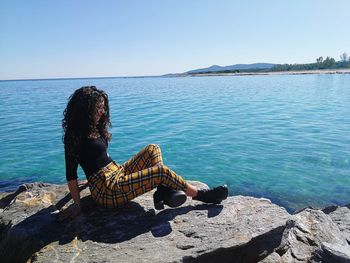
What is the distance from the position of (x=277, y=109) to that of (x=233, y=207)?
22.1m

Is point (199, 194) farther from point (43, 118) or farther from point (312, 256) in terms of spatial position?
point (43, 118)

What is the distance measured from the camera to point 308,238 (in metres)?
5.10

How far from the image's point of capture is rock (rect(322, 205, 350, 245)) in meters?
6.34

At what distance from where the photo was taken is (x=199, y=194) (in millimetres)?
4684

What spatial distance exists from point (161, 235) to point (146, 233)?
0.65 ft

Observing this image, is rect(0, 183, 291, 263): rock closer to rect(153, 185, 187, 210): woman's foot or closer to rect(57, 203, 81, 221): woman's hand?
rect(57, 203, 81, 221): woman's hand

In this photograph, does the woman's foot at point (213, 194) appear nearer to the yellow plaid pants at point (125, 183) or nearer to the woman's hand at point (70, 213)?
the yellow plaid pants at point (125, 183)

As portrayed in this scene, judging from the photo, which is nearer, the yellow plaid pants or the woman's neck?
the yellow plaid pants

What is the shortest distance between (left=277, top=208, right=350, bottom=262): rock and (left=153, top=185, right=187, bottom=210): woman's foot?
154 cm

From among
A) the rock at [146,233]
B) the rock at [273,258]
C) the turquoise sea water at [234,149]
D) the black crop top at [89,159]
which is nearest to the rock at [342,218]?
the turquoise sea water at [234,149]

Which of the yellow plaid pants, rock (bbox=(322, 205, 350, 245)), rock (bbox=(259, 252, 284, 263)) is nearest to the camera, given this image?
rock (bbox=(259, 252, 284, 263))

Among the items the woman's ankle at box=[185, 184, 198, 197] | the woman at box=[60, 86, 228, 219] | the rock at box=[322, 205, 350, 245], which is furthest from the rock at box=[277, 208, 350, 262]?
the woman's ankle at box=[185, 184, 198, 197]

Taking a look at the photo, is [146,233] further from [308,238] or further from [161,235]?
[308,238]

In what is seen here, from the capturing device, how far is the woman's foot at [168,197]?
4398 millimetres
